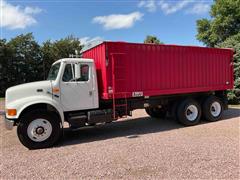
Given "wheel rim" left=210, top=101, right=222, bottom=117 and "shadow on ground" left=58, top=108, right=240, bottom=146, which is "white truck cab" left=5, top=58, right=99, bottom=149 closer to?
"shadow on ground" left=58, top=108, right=240, bottom=146

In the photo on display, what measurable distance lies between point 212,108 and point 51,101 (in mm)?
6414

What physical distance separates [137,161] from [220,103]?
609 centimetres

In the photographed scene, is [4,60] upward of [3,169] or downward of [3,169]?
upward

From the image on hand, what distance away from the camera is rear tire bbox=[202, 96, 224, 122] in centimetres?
980

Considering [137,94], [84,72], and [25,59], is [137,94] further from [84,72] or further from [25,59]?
[25,59]

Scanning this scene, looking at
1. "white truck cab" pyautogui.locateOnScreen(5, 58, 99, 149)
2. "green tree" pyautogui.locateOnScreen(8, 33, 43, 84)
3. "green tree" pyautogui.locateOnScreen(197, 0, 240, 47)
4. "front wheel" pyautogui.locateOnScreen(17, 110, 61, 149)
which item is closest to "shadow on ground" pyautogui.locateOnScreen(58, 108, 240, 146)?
"front wheel" pyautogui.locateOnScreen(17, 110, 61, 149)

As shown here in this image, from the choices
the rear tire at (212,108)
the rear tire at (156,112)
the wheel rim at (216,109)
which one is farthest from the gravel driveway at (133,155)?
the rear tire at (156,112)

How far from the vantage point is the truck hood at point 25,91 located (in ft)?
22.7

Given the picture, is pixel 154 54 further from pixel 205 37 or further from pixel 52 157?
pixel 205 37

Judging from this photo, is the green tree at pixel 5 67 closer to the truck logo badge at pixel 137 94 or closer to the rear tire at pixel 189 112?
the truck logo badge at pixel 137 94

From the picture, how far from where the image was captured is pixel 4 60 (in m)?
29.2

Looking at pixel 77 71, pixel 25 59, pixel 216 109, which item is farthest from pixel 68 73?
pixel 25 59

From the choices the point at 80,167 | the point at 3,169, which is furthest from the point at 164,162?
the point at 3,169

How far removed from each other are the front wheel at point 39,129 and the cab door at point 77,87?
594 millimetres
